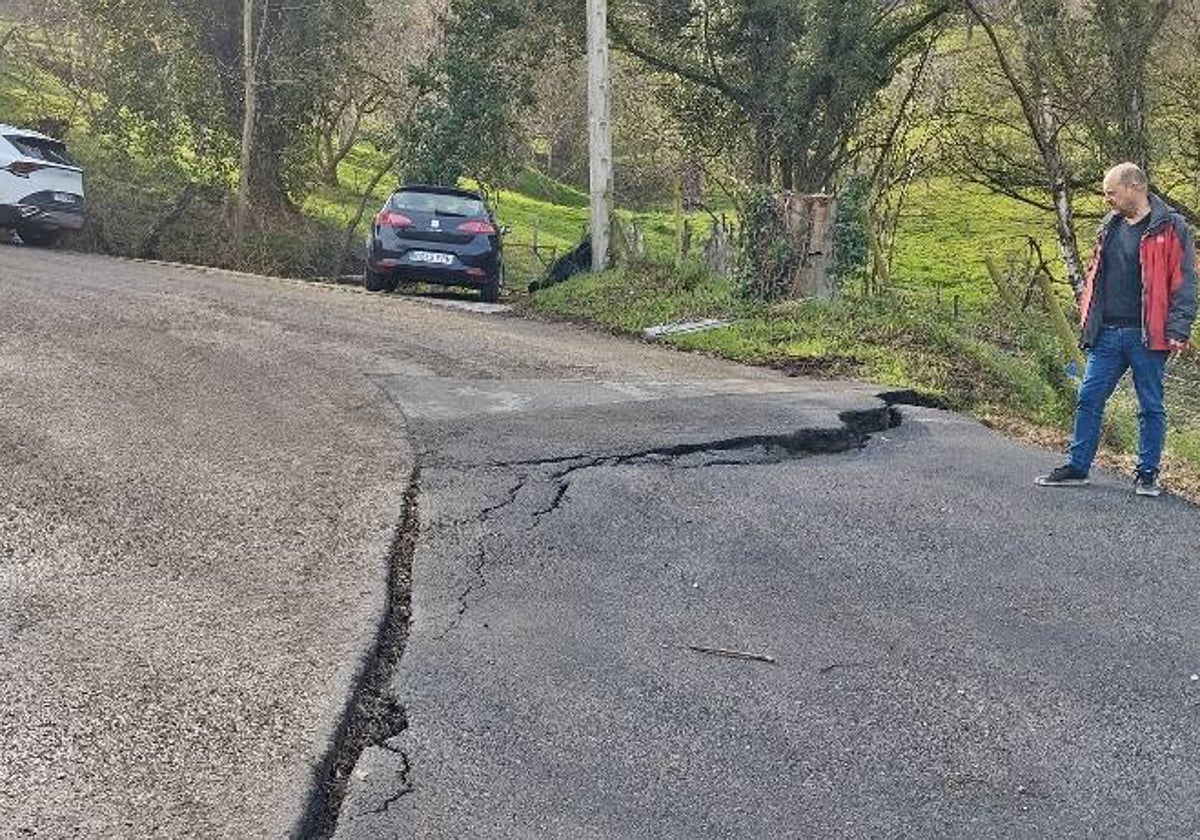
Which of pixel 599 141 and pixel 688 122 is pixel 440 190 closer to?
pixel 599 141

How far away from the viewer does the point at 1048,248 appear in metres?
35.4

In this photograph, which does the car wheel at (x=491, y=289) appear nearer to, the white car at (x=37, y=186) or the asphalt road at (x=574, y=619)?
the white car at (x=37, y=186)

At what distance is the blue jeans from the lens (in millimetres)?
7020

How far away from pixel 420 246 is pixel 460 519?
1052 centimetres

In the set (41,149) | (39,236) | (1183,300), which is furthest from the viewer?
(39,236)

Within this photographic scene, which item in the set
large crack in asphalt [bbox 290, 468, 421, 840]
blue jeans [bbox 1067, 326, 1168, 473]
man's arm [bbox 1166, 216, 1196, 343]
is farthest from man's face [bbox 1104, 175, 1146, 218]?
large crack in asphalt [bbox 290, 468, 421, 840]

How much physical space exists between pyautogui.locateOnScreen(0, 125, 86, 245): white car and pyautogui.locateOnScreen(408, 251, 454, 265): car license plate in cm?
652

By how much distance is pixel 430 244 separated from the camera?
16.0 metres

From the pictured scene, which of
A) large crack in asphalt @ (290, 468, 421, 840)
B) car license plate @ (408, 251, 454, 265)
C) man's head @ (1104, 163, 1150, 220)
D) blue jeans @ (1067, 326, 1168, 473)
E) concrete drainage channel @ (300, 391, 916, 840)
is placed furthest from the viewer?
car license plate @ (408, 251, 454, 265)

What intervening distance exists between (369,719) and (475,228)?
12854 millimetres

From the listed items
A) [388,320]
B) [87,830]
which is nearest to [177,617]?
[87,830]

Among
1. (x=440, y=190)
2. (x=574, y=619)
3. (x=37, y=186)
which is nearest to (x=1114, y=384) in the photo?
(x=574, y=619)

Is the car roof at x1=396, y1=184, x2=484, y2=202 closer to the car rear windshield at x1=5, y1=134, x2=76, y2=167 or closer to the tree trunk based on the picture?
the car rear windshield at x1=5, y1=134, x2=76, y2=167

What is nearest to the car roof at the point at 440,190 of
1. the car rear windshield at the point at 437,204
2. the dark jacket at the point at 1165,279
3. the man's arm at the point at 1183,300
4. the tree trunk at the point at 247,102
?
the car rear windshield at the point at 437,204
